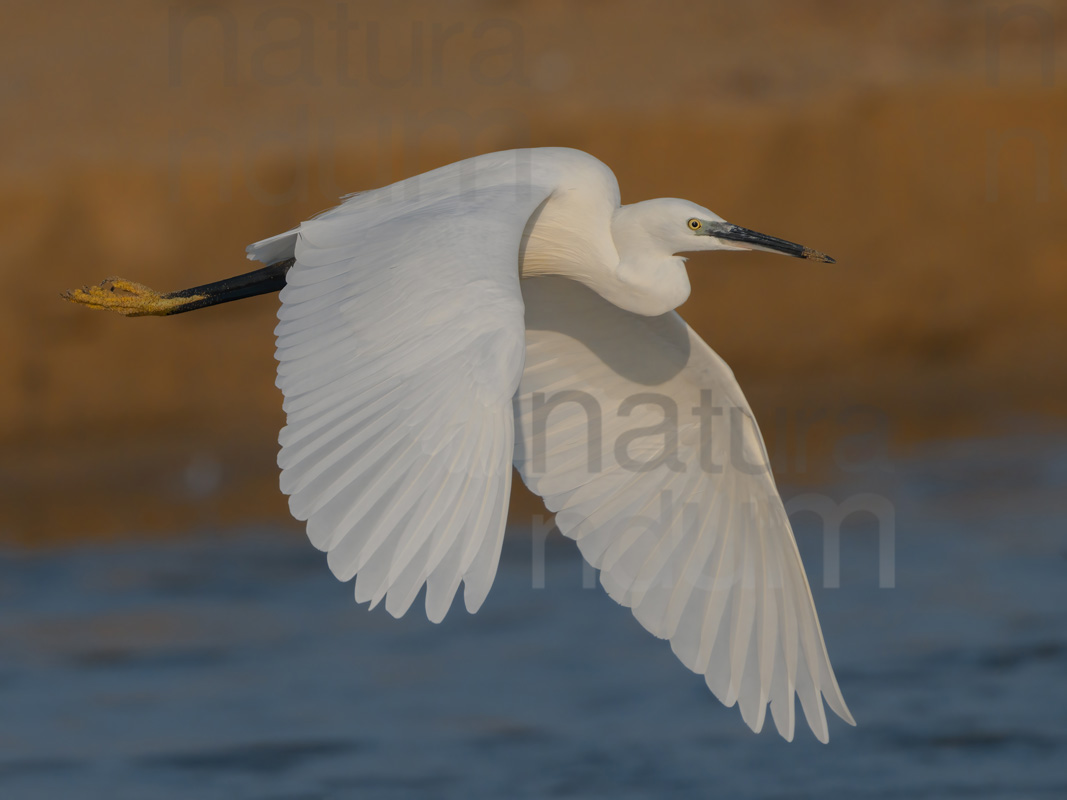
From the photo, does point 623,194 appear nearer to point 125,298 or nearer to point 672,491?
point 125,298

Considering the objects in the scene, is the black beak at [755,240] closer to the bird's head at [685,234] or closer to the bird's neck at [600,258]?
the bird's head at [685,234]

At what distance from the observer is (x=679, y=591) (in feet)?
20.9

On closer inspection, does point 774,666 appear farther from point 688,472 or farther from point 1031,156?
point 1031,156

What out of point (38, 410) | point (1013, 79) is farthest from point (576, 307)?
A: point (1013, 79)

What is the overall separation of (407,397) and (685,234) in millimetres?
1831

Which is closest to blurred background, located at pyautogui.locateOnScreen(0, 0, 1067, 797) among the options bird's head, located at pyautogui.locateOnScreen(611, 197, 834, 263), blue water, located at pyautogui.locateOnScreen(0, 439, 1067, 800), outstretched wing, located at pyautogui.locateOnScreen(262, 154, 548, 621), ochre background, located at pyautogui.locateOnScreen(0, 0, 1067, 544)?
ochre background, located at pyautogui.locateOnScreen(0, 0, 1067, 544)

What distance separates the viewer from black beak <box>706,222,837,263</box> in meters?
6.26

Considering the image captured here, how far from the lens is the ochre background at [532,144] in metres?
13.1

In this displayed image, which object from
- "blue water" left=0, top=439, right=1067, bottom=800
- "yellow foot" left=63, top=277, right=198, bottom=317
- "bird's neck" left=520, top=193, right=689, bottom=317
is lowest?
"blue water" left=0, top=439, right=1067, bottom=800

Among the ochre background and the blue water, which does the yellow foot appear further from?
the ochre background

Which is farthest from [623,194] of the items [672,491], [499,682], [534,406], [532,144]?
[672,491]

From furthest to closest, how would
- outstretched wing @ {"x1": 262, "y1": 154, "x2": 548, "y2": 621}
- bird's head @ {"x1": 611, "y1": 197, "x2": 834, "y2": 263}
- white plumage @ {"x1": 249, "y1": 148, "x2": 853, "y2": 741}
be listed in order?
bird's head @ {"x1": 611, "y1": 197, "x2": 834, "y2": 263} < white plumage @ {"x1": 249, "y1": 148, "x2": 853, "y2": 741} < outstretched wing @ {"x1": 262, "y1": 154, "x2": 548, "y2": 621}

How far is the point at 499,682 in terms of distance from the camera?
1017cm

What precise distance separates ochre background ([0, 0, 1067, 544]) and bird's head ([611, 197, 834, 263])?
22.0 feet
